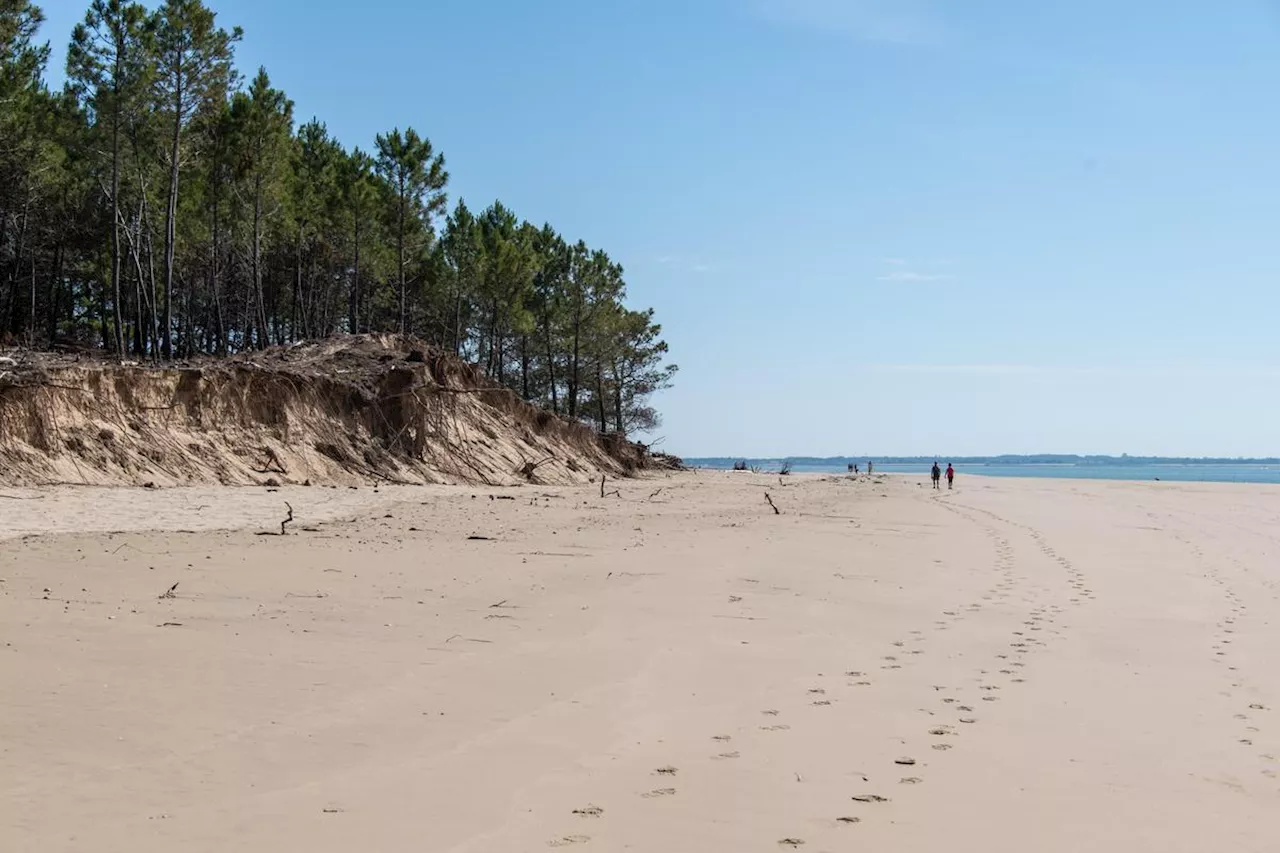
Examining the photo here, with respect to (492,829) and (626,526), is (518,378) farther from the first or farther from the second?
(492,829)

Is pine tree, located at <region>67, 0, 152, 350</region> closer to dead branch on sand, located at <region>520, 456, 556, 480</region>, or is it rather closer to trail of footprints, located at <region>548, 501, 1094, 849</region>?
dead branch on sand, located at <region>520, 456, 556, 480</region>

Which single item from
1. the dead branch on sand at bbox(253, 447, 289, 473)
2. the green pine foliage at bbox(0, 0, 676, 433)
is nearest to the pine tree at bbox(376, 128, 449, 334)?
the green pine foliage at bbox(0, 0, 676, 433)

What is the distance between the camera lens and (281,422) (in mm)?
24250

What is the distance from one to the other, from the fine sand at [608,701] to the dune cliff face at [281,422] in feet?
23.0

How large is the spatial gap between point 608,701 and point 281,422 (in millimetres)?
20086

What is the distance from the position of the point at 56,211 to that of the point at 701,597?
36.3 metres

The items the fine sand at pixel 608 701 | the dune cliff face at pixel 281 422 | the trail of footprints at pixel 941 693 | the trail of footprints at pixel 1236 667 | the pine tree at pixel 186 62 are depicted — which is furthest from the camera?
the pine tree at pixel 186 62

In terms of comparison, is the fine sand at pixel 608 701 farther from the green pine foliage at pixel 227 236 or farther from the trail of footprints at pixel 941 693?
the green pine foliage at pixel 227 236

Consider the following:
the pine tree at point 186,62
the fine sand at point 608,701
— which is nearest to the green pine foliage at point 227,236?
the pine tree at point 186,62

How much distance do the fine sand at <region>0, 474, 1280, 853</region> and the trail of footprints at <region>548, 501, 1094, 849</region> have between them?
0.03m

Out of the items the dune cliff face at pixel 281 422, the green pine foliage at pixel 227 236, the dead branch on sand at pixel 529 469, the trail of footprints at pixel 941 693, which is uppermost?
the green pine foliage at pixel 227 236

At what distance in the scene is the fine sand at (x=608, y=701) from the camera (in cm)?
420

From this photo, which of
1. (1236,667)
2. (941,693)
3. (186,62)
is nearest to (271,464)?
(186,62)

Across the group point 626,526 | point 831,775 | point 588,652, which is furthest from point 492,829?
point 626,526
